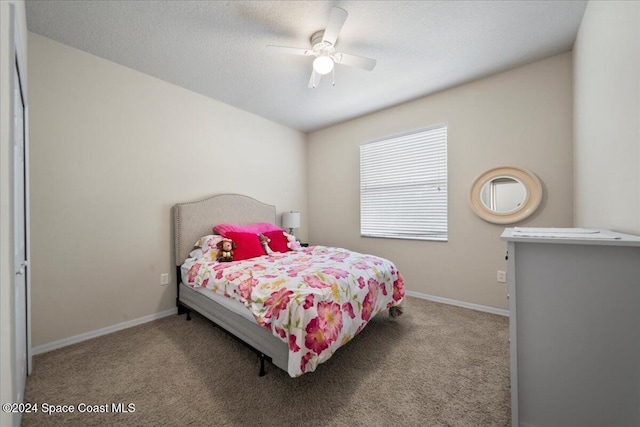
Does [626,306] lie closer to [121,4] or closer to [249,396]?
[249,396]

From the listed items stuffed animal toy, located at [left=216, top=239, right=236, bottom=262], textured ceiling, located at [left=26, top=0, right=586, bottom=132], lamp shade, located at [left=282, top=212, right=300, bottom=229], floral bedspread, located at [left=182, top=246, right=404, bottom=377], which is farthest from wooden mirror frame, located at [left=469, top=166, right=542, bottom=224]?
stuffed animal toy, located at [left=216, top=239, right=236, bottom=262]

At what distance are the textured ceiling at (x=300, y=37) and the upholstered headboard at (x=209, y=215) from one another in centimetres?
136

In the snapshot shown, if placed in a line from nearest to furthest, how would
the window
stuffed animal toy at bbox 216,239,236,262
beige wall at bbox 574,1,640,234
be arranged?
beige wall at bbox 574,1,640,234 → stuffed animal toy at bbox 216,239,236,262 → the window

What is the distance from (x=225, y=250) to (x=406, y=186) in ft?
7.92

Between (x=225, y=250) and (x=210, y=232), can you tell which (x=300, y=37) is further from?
(x=210, y=232)

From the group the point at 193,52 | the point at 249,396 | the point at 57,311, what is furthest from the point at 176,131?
the point at 249,396

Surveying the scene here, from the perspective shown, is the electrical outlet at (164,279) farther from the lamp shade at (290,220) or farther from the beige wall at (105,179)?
the lamp shade at (290,220)

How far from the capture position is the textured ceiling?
1.75 metres

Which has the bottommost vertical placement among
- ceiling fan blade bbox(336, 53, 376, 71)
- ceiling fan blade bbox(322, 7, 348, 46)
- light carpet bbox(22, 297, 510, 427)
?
light carpet bbox(22, 297, 510, 427)

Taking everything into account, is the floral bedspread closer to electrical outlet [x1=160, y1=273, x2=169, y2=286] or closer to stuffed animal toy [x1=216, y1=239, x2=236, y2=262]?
stuffed animal toy [x1=216, y1=239, x2=236, y2=262]

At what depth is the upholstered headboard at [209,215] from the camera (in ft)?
8.75

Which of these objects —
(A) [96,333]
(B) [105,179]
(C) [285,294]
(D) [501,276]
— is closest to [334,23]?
(C) [285,294]

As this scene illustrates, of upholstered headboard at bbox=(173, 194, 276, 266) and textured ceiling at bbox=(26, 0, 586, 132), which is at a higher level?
textured ceiling at bbox=(26, 0, 586, 132)

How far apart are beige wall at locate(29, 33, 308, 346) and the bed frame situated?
157 millimetres
